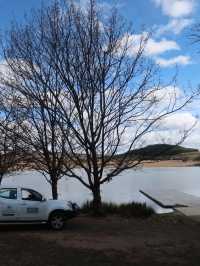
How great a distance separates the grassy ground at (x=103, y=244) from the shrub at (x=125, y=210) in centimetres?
247

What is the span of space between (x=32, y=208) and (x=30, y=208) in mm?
69

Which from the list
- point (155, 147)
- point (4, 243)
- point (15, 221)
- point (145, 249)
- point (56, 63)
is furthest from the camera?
point (155, 147)

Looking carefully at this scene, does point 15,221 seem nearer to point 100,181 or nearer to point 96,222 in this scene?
point 96,222

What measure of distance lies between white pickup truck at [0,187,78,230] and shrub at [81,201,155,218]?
4.74 m

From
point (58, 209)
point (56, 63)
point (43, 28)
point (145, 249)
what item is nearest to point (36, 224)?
point (58, 209)

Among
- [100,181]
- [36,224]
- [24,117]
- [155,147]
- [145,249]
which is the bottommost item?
[145,249]

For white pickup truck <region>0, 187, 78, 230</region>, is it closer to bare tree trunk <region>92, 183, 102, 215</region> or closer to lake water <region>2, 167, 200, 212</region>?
bare tree trunk <region>92, 183, 102, 215</region>

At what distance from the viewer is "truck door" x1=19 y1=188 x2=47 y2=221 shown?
54.5 feet

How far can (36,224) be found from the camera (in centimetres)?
1720

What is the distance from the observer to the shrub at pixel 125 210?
22011 millimetres

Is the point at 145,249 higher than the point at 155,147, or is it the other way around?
the point at 155,147

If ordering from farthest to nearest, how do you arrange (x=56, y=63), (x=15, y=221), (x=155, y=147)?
1. (x=155, y=147)
2. (x=56, y=63)
3. (x=15, y=221)

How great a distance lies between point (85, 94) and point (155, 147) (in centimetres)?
484

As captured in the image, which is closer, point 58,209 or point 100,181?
point 58,209
